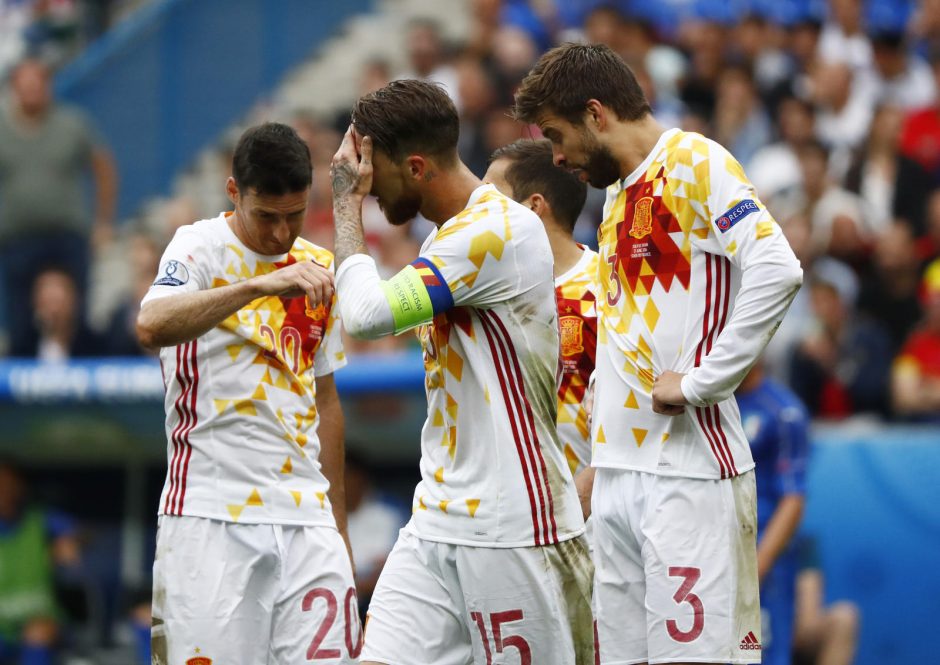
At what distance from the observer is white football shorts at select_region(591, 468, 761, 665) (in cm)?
548

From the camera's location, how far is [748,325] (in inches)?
211

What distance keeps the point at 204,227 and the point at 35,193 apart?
8.29 meters


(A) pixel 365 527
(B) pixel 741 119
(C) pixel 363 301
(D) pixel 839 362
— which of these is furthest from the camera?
(B) pixel 741 119

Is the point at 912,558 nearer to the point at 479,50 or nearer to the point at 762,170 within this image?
the point at 762,170

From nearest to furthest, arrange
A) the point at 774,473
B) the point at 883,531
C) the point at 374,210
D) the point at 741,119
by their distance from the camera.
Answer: the point at 774,473 < the point at 883,531 < the point at 741,119 < the point at 374,210

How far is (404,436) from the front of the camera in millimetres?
12047

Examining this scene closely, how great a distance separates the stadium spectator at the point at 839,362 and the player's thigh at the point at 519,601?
19.8 feet

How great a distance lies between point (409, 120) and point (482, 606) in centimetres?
168

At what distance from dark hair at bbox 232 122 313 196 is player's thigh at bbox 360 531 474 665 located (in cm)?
148

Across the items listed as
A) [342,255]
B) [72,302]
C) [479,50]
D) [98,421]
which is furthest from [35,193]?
[342,255]

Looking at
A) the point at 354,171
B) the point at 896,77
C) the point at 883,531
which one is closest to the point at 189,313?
the point at 354,171

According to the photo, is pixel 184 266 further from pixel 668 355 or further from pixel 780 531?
pixel 780 531

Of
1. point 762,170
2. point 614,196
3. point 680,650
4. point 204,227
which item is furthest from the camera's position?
point 762,170

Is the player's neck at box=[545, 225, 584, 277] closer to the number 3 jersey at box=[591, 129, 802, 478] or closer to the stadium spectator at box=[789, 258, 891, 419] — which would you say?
the number 3 jersey at box=[591, 129, 802, 478]
